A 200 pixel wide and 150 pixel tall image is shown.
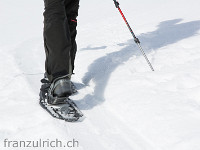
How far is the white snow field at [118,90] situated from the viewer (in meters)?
2.32

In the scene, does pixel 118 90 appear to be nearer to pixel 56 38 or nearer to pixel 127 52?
pixel 56 38

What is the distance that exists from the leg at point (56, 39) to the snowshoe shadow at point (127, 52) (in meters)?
0.60

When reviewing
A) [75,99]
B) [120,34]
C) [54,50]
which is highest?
[54,50]

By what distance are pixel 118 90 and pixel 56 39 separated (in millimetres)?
1031

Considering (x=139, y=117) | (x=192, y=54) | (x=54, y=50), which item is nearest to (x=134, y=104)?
(x=139, y=117)

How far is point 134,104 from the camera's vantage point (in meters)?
2.84

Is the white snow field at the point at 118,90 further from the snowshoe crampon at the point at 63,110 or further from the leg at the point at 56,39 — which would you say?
the leg at the point at 56,39

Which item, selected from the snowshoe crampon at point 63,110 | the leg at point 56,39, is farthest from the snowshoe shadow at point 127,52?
the leg at point 56,39

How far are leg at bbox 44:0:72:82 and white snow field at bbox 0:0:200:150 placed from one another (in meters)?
0.47

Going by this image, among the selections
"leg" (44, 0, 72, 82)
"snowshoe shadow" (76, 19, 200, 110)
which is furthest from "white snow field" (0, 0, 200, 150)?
"leg" (44, 0, 72, 82)

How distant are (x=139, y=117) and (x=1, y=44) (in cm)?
426

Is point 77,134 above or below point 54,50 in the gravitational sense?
below

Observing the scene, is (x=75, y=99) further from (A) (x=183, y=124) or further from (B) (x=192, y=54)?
(B) (x=192, y=54)

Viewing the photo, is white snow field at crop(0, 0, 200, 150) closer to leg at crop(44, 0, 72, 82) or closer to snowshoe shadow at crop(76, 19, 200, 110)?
snowshoe shadow at crop(76, 19, 200, 110)
